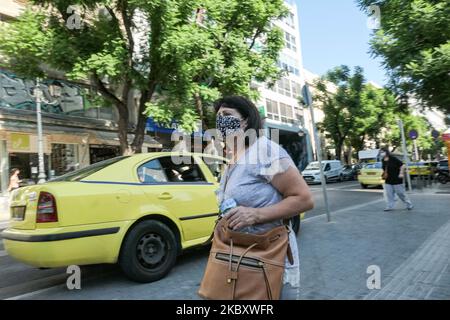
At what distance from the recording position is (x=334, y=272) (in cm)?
463

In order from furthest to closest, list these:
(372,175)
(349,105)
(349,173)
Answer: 1. (349,105)
2. (349,173)
3. (372,175)

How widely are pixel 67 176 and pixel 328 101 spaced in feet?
114

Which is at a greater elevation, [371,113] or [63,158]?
[371,113]

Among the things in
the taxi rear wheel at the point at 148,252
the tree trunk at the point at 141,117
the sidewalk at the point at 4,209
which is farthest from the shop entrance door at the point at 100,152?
the taxi rear wheel at the point at 148,252

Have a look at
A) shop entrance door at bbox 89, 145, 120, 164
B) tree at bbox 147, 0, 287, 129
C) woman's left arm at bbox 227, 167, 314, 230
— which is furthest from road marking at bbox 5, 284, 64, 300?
shop entrance door at bbox 89, 145, 120, 164

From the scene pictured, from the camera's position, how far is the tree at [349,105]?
3581cm

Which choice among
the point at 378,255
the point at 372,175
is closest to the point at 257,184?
the point at 378,255

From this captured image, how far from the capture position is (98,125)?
20359 mm

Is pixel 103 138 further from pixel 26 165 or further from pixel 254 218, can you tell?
pixel 254 218

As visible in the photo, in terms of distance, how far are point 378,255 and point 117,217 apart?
352cm

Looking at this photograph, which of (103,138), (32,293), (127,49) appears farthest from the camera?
(103,138)

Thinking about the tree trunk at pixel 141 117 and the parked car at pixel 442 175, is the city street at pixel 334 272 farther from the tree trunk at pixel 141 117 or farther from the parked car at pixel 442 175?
the parked car at pixel 442 175
